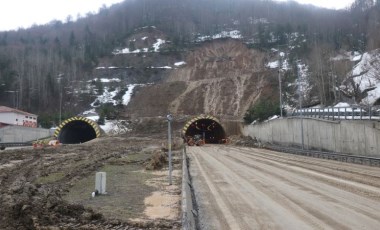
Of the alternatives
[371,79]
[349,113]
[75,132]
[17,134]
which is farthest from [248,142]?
[17,134]

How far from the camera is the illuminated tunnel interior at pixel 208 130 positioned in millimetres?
70150

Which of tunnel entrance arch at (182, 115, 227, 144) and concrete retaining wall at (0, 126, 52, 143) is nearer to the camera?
concrete retaining wall at (0, 126, 52, 143)

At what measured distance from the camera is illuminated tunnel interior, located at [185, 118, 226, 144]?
230 ft

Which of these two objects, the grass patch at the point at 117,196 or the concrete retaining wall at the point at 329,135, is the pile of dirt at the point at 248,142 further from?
the grass patch at the point at 117,196

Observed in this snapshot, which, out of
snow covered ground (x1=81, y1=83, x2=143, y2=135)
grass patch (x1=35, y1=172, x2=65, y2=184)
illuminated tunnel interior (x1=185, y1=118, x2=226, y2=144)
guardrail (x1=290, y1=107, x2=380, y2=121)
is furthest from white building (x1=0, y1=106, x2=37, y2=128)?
grass patch (x1=35, y1=172, x2=65, y2=184)

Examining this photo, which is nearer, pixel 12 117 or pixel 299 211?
pixel 299 211

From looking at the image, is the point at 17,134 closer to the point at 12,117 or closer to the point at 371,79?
the point at 12,117

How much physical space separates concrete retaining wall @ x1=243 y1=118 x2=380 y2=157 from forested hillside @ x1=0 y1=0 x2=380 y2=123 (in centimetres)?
2256

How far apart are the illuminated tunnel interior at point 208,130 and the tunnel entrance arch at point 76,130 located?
15988mm

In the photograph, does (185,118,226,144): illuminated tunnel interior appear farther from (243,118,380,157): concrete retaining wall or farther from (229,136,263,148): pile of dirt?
(243,118,380,157): concrete retaining wall

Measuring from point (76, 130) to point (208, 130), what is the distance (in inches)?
901

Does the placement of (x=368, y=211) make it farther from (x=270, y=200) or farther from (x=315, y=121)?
(x=315, y=121)

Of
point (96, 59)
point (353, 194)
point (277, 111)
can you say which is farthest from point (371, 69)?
point (96, 59)

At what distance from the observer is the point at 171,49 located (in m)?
132
